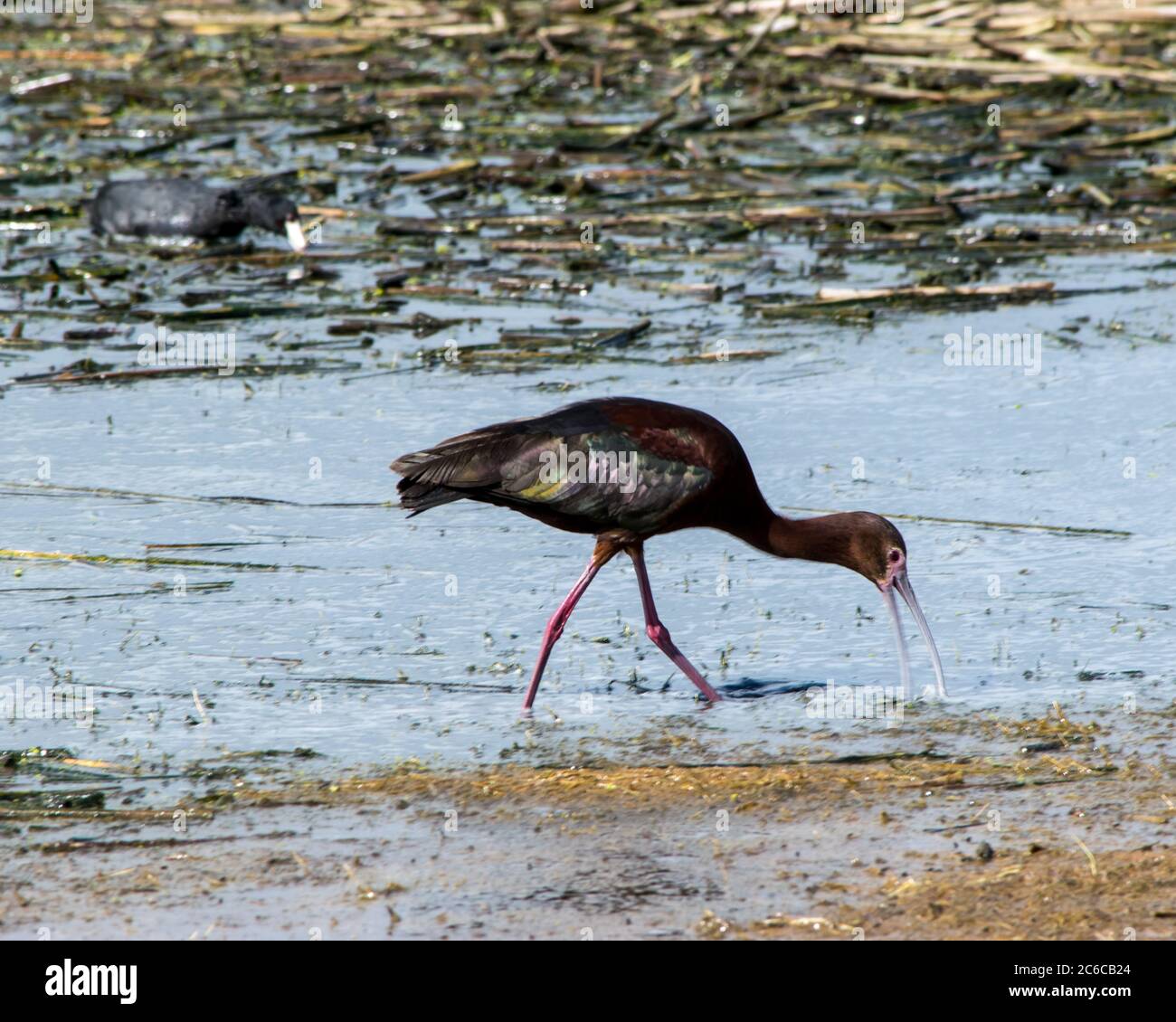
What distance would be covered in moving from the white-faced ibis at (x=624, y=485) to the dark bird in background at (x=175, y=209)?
713 cm

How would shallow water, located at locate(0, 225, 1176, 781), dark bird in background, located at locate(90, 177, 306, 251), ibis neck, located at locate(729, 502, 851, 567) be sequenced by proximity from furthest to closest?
dark bird in background, located at locate(90, 177, 306, 251) < ibis neck, located at locate(729, 502, 851, 567) < shallow water, located at locate(0, 225, 1176, 781)

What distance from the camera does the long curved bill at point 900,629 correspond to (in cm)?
642

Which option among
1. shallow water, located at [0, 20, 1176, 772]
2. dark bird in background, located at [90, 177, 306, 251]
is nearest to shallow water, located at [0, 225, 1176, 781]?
shallow water, located at [0, 20, 1176, 772]

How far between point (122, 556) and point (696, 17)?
45.4 ft

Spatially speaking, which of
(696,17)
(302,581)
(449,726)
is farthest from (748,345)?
(696,17)

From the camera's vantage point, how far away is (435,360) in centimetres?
1053

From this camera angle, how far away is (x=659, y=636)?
6648 mm

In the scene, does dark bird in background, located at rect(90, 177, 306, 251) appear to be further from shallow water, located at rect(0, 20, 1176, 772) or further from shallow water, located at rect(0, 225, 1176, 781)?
shallow water, located at rect(0, 225, 1176, 781)

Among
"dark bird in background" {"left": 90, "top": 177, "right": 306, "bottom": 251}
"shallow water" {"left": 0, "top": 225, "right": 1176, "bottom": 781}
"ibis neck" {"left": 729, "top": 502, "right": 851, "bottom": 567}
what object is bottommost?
"shallow water" {"left": 0, "top": 225, "right": 1176, "bottom": 781}

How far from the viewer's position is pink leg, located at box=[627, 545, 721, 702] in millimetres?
6484

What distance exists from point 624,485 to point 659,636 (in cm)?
54

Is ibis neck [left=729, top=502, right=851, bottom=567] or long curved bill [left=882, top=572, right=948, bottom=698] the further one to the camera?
ibis neck [left=729, top=502, right=851, bottom=567]

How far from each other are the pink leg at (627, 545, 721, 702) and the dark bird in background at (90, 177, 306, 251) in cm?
716

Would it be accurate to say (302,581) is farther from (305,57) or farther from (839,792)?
(305,57)
